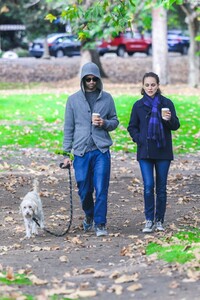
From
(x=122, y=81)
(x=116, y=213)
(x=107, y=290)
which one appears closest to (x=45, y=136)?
(x=116, y=213)

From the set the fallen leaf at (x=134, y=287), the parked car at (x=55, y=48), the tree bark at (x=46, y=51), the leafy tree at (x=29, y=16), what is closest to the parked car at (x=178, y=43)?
the parked car at (x=55, y=48)

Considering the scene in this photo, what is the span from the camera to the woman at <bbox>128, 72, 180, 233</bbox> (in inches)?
452

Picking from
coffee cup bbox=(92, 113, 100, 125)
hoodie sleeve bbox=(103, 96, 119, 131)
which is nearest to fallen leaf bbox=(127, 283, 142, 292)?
coffee cup bbox=(92, 113, 100, 125)

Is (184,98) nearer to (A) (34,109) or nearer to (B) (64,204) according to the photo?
(A) (34,109)

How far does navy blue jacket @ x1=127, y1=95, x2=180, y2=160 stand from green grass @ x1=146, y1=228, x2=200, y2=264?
3.38 feet

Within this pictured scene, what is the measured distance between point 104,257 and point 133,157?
10.2 metres

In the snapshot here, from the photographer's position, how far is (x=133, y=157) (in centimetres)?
2041

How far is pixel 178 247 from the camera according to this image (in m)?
10.2

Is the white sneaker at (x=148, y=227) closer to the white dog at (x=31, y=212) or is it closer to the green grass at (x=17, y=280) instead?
the white dog at (x=31, y=212)

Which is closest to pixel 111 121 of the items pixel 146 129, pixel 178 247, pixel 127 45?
pixel 146 129

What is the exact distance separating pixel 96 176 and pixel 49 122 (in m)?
15.2

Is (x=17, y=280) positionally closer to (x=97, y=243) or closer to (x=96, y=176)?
(x=97, y=243)

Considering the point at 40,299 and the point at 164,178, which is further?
the point at 164,178

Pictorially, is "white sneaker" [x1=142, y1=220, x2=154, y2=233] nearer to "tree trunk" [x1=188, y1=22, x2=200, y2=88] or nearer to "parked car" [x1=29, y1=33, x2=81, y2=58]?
"tree trunk" [x1=188, y1=22, x2=200, y2=88]
